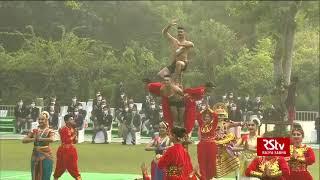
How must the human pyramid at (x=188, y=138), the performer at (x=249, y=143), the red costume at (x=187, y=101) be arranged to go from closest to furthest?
the human pyramid at (x=188, y=138)
the performer at (x=249, y=143)
the red costume at (x=187, y=101)

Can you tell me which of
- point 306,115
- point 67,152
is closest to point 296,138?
point 67,152

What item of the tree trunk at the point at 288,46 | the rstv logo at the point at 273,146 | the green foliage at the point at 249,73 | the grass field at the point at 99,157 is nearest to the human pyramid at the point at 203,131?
the rstv logo at the point at 273,146

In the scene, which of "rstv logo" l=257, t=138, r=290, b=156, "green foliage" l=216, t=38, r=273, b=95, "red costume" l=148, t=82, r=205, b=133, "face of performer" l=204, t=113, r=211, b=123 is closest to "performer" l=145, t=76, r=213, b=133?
"red costume" l=148, t=82, r=205, b=133

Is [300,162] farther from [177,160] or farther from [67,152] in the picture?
[67,152]

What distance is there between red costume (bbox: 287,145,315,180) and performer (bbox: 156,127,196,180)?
58.4 inches

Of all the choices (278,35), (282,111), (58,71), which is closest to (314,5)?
(278,35)

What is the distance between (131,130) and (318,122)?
6458 mm

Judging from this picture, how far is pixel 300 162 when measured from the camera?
8.77 metres

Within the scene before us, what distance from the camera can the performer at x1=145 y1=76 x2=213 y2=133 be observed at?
12.0 meters

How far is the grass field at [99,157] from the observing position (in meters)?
16.3

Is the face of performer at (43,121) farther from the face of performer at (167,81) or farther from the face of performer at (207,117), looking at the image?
the face of performer at (207,117)

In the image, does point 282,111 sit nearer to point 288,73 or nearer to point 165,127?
point 288,73

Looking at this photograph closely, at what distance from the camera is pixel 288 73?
2481 centimetres

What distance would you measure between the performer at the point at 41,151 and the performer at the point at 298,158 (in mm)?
3780
